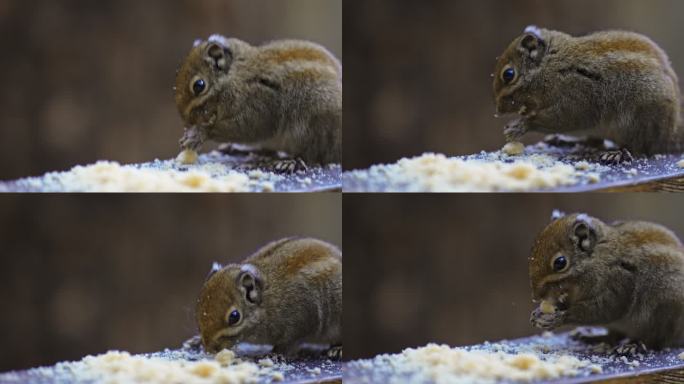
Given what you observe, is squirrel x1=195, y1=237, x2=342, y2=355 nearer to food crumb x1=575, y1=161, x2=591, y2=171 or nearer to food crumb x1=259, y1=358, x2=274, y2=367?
food crumb x1=259, y1=358, x2=274, y2=367

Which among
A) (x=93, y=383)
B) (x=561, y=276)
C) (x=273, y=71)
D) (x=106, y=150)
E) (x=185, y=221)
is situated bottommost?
(x=93, y=383)

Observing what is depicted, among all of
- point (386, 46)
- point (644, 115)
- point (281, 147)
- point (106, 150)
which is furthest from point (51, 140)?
point (644, 115)

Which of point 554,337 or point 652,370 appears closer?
point 652,370

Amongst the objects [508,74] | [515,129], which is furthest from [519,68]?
[515,129]

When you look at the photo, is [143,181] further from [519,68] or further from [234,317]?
[519,68]

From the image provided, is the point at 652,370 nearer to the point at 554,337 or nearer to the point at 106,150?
the point at 554,337

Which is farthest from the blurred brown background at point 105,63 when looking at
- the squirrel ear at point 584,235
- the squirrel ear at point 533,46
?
the squirrel ear at point 584,235
